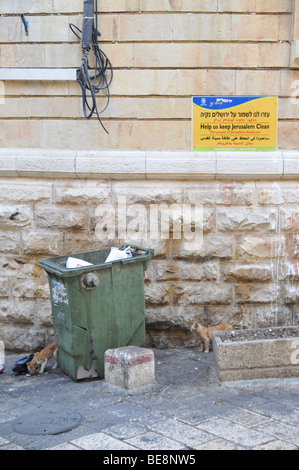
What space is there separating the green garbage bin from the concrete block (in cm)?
26

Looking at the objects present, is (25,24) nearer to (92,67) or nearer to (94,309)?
(92,67)

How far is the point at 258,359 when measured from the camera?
18.6ft

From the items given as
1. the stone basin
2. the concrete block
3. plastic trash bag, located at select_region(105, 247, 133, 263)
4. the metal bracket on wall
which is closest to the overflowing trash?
plastic trash bag, located at select_region(105, 247, 133, 263)

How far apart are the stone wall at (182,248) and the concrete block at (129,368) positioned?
1.47 metres

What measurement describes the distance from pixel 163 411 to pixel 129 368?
23.2 inches

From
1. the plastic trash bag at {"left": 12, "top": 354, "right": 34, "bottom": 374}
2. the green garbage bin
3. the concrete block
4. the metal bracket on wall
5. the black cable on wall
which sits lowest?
the plastic trash bag at {"left": 12, "top": 354, "right": 34, "bottom": 374}

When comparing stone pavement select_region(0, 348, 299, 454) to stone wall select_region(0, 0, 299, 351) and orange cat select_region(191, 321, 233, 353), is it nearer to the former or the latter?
orange cat select_region(191, 321, 233, 353)

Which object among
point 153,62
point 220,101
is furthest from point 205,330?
point 153,62

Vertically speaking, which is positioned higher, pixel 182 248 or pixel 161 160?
pixel 161 160

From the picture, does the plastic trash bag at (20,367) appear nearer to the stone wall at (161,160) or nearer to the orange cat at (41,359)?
the orange cat at (41,359)

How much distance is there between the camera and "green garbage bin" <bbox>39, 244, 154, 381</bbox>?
18.9 ft
